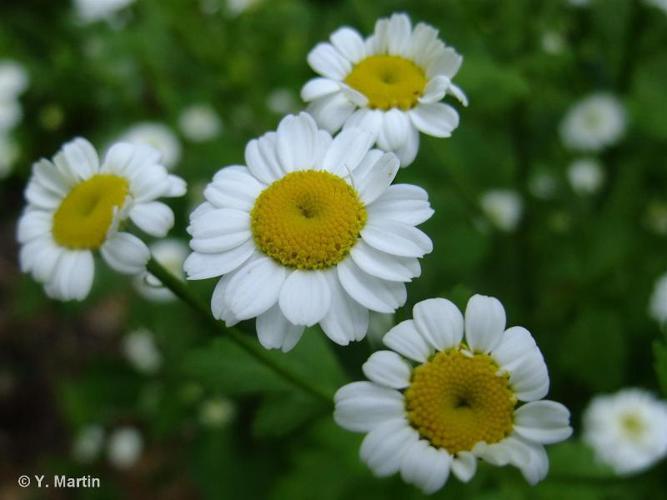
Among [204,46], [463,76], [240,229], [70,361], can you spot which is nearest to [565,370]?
[463,76]

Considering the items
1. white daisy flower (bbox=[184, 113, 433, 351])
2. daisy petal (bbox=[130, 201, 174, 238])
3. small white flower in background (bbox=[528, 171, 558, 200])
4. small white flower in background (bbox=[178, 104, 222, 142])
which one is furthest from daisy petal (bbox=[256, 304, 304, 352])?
small white flower in background (bbox=[178, 104, 222, 142])

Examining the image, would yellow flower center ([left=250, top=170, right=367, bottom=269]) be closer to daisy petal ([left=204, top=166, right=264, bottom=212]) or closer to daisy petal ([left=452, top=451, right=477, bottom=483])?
daisy petal ([left=204, top=166, right=264, bottom=212])

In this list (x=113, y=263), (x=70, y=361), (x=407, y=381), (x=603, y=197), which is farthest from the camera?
(x=70, y=361)

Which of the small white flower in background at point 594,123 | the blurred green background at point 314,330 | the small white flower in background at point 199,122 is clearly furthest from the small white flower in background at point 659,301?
the small white flower in background at point 199,122

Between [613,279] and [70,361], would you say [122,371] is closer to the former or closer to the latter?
[70,361]

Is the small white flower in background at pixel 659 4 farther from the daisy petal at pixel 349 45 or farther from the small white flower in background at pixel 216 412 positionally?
the small white flower in background at pixel 216 412

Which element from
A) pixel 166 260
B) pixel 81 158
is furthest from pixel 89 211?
pixel 166 260

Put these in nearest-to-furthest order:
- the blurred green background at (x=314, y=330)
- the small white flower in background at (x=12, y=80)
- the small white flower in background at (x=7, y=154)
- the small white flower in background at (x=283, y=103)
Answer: the blurred green background at (x=314, y=330), the small white flower in background at (x=283, y=103), the small white flower in background at (x=12, y=80), the small white flower in background at (x=7, y=154)
